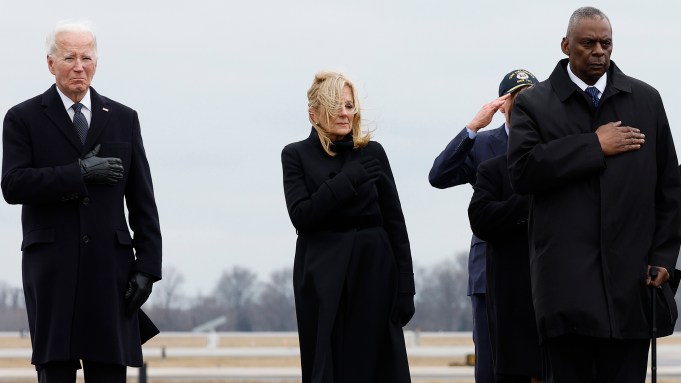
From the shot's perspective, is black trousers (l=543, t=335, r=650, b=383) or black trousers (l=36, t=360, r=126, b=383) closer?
black trousers (l=543, t=335, r=650, b=383)

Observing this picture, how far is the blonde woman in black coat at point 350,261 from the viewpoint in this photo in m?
7.14

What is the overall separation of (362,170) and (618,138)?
1.50 meters

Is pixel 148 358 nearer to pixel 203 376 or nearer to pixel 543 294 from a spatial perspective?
pixel 203 376

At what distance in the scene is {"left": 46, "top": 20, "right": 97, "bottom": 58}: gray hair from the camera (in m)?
6.69

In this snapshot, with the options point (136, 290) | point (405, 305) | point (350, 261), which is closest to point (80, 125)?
point (136, 290)

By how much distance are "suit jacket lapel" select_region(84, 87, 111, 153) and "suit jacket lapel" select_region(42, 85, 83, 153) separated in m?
0.05

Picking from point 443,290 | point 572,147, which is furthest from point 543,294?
point 443,290

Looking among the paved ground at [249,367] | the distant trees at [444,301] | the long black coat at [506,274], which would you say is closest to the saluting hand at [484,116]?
the long black coat at [506,274]

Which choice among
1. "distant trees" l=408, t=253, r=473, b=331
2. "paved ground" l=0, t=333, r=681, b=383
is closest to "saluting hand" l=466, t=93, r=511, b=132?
"paved ground" l=0, t=333, r=681, b=383

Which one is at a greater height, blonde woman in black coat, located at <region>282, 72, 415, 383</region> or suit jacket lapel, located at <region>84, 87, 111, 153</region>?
suit jacket lapel, located at <region>84, 87, 111, 153</region>

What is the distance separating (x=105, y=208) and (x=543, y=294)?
2175 millimetres

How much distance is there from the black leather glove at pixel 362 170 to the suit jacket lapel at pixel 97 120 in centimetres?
124

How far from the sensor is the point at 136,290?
6824 millimetres

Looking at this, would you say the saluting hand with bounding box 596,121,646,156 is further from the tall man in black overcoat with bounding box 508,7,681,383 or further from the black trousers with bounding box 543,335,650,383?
the black trousers with bounding box 543,335,650,383
